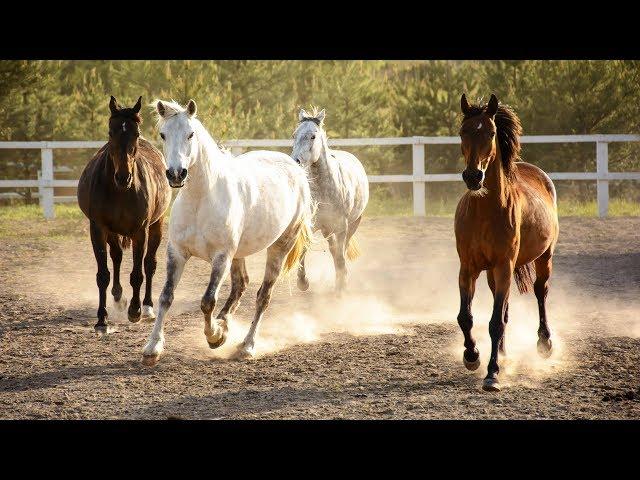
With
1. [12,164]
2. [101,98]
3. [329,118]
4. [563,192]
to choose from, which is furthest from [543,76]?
[12,164]

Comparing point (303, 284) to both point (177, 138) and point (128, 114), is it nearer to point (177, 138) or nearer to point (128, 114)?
point (128, 114)

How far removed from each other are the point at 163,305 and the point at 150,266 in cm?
232

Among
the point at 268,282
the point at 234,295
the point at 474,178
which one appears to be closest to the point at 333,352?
the point at 268,282

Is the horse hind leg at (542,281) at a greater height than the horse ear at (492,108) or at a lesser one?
lesser

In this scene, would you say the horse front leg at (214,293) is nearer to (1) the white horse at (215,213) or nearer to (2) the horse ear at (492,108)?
(1) the white horse at (215,213)

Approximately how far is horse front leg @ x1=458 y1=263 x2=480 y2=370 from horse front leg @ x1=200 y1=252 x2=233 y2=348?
67.7 inches

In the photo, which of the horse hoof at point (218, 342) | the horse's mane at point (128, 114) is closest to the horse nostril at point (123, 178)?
the horse's mane at point (128, 114)

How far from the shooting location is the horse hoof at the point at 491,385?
5730mm

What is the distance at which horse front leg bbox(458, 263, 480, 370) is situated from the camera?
6062 mm

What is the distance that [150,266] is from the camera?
8703 mm

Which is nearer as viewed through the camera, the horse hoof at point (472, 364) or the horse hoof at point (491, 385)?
the horse hoof at point (491, 385)

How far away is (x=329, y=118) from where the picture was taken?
826 inches

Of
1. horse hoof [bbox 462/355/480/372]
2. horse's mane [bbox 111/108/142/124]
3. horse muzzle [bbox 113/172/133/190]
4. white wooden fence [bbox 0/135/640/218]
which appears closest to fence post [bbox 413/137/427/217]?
white wooden fence [bbox 0/135/640/218]

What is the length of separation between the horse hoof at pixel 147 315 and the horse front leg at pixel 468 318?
328 centimetres
